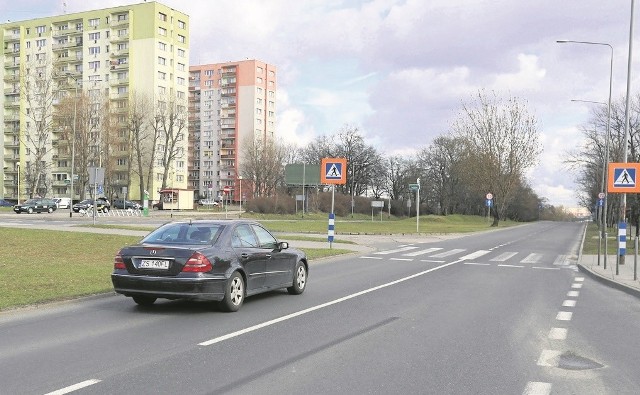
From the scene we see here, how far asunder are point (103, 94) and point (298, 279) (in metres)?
85.8

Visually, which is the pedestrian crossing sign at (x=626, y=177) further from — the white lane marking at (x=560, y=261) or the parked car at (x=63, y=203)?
the parked car at (x=63, y=203)

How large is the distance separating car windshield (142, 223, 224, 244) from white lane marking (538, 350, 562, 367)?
4.94 m

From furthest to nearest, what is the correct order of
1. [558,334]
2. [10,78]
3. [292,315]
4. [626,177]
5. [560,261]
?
[10,78], [560,261], [626,177], [292,315], [558,334]

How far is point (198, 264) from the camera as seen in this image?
8758 mm

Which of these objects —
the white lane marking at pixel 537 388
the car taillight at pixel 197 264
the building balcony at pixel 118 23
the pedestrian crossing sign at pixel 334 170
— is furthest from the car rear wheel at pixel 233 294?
the building balcony at pixel 118 23

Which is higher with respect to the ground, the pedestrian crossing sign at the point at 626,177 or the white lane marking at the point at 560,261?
the pedestrian crossing sign at the point at 626,177

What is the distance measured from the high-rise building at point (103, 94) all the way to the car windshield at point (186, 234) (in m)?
77.0

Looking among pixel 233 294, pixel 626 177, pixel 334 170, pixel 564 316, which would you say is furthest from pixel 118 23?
pixel 564 316

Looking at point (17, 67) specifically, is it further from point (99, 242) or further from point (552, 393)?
point (552, 393)

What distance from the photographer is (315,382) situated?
5.42 metres

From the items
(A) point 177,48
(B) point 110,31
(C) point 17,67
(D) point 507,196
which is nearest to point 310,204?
(D) point 507,196

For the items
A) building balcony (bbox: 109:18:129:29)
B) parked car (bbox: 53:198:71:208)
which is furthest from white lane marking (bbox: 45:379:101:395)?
building balcony (bbox: 109:18:129:29)

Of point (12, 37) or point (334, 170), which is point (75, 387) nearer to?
point (334, 170)

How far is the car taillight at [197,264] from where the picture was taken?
8.73 meters
